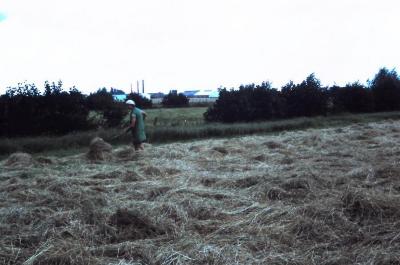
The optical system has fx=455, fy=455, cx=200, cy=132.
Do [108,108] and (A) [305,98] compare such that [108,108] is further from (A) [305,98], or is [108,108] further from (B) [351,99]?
(B) [351,99]

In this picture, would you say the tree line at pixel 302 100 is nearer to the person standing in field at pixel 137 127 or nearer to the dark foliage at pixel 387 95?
the dark foliage at pixel 387 95

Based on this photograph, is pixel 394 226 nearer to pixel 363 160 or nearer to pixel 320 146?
pixel 363 160

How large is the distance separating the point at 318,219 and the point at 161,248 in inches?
68.3

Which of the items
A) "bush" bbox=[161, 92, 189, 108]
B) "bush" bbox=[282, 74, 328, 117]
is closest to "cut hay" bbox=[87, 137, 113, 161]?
"bush" bbox=[282, 74, 328, 117]

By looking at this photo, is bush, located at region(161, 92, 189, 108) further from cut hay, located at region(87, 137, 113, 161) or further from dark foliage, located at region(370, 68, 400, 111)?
cut hay, located at region(87, 137, 113, 161)

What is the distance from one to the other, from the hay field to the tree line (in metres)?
15.3

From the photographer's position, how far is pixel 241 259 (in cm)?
388

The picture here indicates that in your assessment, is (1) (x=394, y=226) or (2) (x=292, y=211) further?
(2) (x=292, y=211)

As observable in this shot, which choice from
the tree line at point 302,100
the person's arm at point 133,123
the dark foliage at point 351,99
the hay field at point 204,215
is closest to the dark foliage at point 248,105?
the tree line at point 302,100

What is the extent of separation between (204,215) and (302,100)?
2237 centimetres

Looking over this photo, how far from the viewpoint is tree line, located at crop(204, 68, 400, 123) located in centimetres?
2397

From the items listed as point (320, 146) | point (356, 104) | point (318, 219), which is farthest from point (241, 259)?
point (356, 104)

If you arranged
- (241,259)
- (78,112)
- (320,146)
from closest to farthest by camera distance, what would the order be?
(241,259)
(320,146)
(78,112)

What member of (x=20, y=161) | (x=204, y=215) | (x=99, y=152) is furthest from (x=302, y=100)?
(x=204, y=215)
